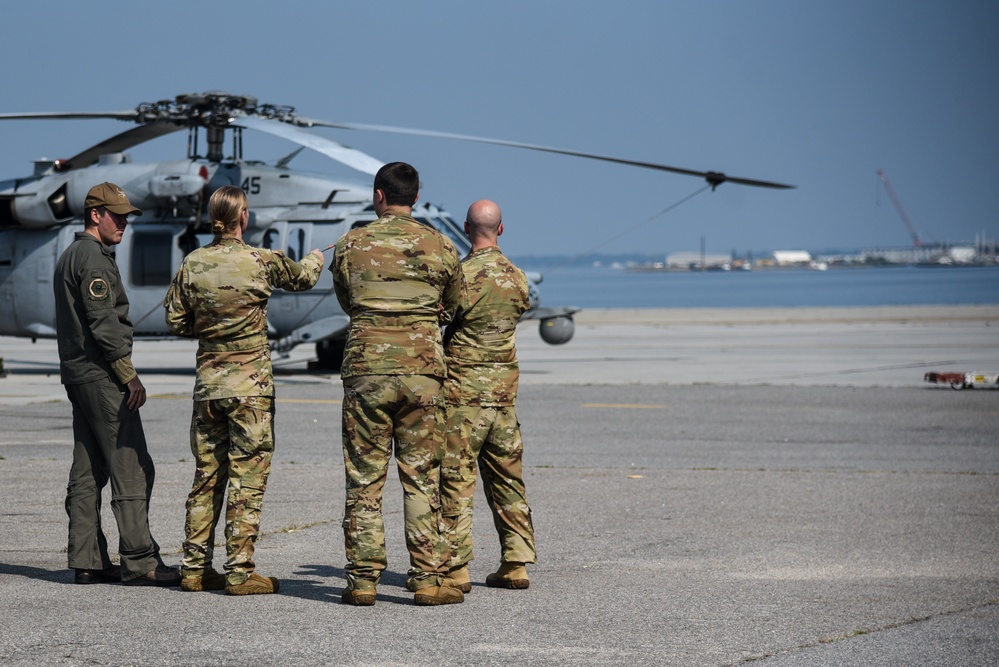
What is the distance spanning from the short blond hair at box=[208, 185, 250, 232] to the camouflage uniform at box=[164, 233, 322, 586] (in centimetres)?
6

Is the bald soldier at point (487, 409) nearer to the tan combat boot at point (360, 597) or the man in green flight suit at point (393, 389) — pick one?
the man in green flight suit at point (393, 389)

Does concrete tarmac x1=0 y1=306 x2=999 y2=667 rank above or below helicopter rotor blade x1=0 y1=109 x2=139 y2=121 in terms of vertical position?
below

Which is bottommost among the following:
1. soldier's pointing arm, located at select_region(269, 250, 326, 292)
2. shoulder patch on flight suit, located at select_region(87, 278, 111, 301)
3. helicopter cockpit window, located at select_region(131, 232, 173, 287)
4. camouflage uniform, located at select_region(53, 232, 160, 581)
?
camouflage uniform, located at select_region(53, 232, 160, 581)

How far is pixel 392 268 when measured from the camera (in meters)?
6.09

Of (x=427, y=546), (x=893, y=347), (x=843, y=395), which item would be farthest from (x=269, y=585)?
(x=893, y=347)

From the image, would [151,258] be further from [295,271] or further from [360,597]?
[360,597]

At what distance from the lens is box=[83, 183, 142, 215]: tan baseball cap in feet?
21.6

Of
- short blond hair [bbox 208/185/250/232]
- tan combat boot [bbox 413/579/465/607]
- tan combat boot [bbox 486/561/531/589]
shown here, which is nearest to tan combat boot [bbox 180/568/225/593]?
tan combat boot [bbox 413/579/465/607]

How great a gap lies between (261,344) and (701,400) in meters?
10.2

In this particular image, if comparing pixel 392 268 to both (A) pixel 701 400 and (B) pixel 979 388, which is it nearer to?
(A) pixel 701 400

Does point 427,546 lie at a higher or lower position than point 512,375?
lower

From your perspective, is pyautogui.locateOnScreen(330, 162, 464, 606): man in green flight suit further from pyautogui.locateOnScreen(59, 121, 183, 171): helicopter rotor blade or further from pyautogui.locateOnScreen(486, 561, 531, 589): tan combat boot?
pyautogui.locateOnScreen(59, 121, 183, 171): helicopter rotor blade

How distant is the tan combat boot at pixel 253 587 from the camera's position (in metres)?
6.21

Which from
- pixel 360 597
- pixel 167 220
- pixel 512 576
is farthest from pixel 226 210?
pixel 167 220
